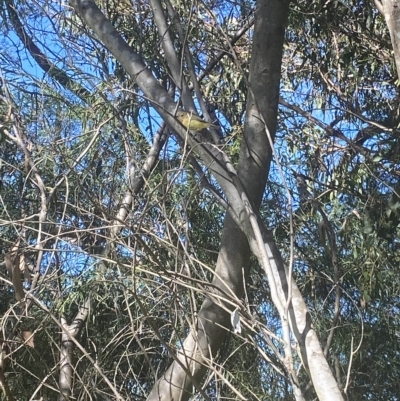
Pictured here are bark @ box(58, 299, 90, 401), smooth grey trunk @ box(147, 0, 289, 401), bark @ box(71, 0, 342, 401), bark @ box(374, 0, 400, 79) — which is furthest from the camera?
bark @ box(58, 299, 90, 401)

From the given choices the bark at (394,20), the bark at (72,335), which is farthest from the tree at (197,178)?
the bark at (394,20)

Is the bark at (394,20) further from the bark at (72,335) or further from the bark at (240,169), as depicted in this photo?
the bark at (72,335)

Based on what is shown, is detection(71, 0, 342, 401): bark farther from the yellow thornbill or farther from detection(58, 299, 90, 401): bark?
detection(58, 299, 90, 401): bark

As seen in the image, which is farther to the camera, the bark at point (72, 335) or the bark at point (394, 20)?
the bark at point (72, 335)

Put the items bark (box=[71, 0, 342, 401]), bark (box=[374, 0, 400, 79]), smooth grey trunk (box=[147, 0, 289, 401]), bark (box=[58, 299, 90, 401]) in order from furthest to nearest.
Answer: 1. bark (box=[58, 299, 90, 401])
2. smooth grey trunk (box=[147, 0, 289, 401])
3. bark (box=[71, 0, 342, 401])
4. bark (box=[374, 0, 400, 79])

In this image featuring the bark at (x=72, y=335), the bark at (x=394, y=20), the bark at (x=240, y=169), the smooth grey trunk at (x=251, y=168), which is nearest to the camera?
the bark at (x=394, y=20)

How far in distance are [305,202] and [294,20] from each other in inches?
48.3

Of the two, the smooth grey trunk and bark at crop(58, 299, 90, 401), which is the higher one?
the smooth grey trunk

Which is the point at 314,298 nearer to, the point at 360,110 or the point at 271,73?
the point at 360,110

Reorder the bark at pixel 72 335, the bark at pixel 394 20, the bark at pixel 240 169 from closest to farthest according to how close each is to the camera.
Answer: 1. the bark at pixel 394 20
2. the bark at pixel 240 169
3. the bark at pixel 72 335

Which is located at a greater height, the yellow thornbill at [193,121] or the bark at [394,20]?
the bark at [394,20]

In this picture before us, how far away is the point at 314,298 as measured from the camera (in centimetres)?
424

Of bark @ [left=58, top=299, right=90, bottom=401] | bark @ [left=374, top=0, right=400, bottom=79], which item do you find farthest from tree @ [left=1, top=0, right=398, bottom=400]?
bark @ [left=374, top=0, right=400, bottom=79]

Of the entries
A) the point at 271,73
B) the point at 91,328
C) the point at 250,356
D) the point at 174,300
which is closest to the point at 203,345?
the point at 174,300
